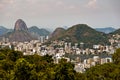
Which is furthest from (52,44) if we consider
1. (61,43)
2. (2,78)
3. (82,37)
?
(2,78)

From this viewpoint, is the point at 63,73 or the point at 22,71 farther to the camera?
the point at 63,73

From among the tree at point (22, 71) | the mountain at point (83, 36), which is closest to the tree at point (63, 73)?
the tree at point (22, 71)

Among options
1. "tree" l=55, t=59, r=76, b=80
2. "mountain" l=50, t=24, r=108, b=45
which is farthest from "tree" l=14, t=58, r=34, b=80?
"mountain" l=50, t=24, r=108, b=45

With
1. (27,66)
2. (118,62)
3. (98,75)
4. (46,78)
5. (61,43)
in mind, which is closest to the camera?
(27,66)

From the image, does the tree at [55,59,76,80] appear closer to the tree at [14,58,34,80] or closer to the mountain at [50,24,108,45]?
the tree at [14,58,34,80]

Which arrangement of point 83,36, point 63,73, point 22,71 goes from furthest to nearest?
1. point 83,36
2. point 63,73
3. point 22,71

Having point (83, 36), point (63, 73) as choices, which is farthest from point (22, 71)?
point (83, 36)

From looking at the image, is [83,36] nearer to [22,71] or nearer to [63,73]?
[63,73]

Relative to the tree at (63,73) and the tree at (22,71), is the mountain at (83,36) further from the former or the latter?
the tree at (22,71)

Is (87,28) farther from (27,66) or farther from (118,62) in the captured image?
(27,66)

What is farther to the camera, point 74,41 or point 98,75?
point 74,41
